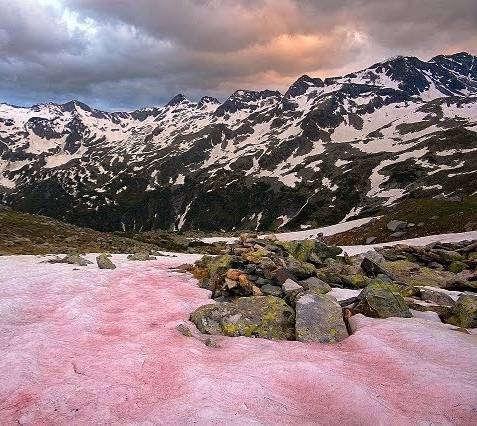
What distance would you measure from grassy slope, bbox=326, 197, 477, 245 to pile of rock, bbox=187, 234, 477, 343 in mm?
30763

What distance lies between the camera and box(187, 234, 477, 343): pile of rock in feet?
59.9

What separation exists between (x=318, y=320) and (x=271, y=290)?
5.07 m

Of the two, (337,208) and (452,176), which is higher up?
(452,176)

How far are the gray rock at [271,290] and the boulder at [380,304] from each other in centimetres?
390

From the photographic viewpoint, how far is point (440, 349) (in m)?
16.0

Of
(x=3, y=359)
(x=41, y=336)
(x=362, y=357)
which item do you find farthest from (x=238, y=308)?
(x=3, y=359)

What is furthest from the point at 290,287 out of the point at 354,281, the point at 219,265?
the point at 354,281

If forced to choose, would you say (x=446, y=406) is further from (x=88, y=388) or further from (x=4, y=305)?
(x=4, y=305)

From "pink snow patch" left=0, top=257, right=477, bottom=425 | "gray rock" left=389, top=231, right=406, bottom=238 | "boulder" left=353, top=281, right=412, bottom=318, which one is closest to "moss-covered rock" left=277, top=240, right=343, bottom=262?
"boulder" left=353, top=281, right=412, bottom=318

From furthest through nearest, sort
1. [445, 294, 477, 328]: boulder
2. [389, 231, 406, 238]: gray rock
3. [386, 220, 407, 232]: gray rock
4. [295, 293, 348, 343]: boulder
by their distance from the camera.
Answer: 1. [386, 220, 407, 232]: gray rock
2. [389, 231, 406, 238]: gray rock
3. [445, 294, 477, 328]: boulder
4. [295, 293, 348, 343]: boulder

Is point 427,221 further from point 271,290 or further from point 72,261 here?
point 72,261

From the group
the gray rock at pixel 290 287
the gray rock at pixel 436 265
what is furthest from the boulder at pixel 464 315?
the gray rock at pixel 436 265

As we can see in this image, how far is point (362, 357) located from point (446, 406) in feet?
11.7

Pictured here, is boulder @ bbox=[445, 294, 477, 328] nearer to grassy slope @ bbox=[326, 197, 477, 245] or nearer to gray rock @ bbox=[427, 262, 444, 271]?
gray rock @ bbox=[427, 262, 444, 271]
